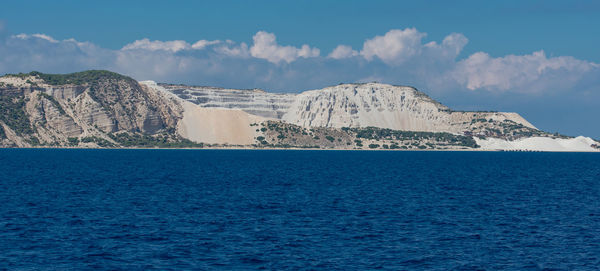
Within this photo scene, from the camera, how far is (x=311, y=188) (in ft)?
314

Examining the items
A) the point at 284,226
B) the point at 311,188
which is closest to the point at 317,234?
the point at 284,226

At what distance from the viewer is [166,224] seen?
56.8 meters


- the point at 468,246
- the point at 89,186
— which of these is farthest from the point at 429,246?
the point at 89,186

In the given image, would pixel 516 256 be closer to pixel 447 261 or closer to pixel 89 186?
pixel 447 261

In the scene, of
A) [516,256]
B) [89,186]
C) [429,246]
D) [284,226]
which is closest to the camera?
[516,256]

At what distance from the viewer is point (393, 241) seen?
1962 inches

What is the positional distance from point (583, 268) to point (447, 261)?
8125mm

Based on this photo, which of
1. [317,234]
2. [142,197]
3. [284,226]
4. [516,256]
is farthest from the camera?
[142,197]

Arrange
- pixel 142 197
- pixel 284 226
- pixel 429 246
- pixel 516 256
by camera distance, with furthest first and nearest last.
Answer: pixel 142 197
pixel 284 226
pixel 429 246
pixel 516 256

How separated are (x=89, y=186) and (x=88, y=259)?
174ft

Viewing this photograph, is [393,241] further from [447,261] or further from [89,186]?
[89,186]

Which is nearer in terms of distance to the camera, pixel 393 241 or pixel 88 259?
pixel 88 259

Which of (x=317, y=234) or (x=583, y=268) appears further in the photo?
(x=317, y=234)

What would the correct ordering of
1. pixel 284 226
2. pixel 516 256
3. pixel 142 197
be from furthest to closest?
pixel 142 197, pixel 284 226, pixel 516 256
